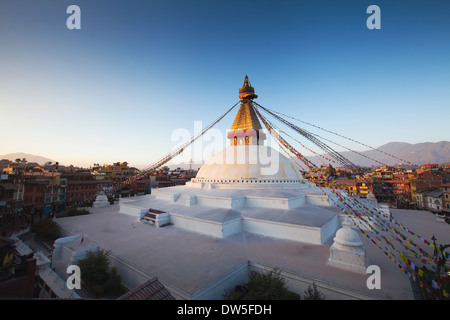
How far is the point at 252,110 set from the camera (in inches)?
Result: 519

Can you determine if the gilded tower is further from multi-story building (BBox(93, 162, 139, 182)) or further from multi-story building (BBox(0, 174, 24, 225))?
multi-story building (BBox(93, 162, 139, 182))

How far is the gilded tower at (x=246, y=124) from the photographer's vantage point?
41.5ft

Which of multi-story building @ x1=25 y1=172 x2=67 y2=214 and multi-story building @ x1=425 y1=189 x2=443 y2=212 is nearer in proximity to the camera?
multi-story building @ x1=25 y1=172 x2=67 y2=214

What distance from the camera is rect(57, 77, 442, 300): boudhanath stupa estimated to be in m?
4.55

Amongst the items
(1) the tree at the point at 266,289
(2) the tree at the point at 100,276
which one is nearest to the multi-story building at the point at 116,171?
(2) the tree at the point at 100,276

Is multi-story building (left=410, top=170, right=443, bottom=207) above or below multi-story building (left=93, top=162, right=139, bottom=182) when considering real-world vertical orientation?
below

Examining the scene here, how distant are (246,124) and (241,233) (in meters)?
7.20

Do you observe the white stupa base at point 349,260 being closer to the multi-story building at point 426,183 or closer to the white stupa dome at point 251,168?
the white stupa dome at point 251,168

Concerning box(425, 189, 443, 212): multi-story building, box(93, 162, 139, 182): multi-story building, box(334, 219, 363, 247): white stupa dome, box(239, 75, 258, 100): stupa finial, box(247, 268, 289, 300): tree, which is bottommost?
box(425, 189, 443, 212): multi-story building

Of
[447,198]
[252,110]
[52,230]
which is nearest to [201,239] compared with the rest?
[52,230]

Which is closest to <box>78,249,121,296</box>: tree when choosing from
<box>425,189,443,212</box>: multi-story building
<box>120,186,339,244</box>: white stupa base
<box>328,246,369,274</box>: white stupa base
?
<box>120,186,339,244</box>: white stupa base

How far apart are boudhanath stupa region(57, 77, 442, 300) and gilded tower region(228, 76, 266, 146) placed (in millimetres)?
66

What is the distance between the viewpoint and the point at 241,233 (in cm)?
764
